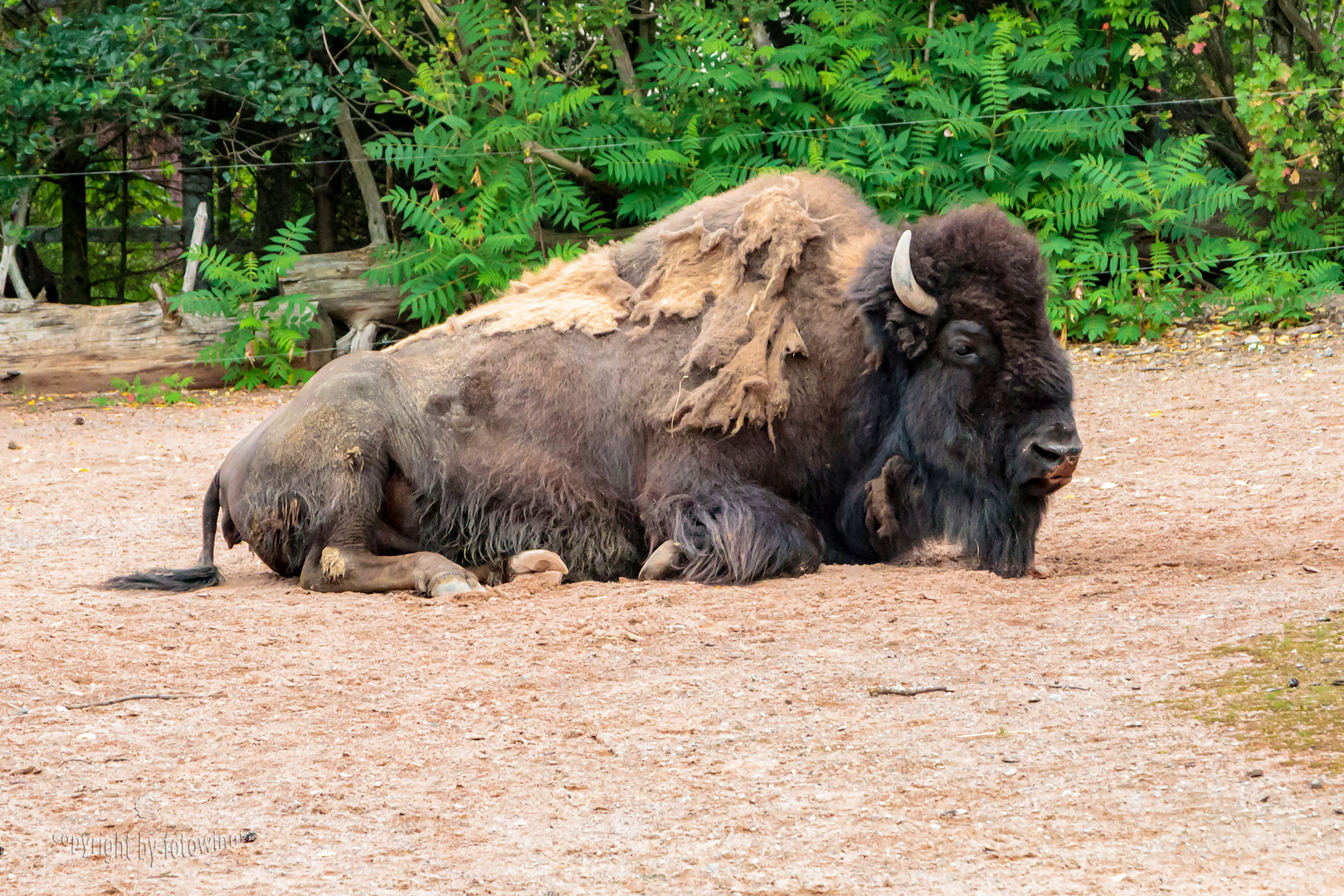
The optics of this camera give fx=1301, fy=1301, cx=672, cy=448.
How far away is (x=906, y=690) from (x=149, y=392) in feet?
28.9

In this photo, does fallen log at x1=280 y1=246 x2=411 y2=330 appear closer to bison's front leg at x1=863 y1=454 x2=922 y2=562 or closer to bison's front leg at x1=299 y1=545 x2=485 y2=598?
bison's front leg at x1=299 y1=545 x2=485 y2=598

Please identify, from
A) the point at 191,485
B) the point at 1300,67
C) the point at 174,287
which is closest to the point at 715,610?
the point at 191,485

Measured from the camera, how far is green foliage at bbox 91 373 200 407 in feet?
34.1

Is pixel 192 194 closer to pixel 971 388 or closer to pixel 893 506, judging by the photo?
pixel 893 506

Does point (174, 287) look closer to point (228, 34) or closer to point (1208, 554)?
point (228, 34)

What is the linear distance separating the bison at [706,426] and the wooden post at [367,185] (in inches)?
262

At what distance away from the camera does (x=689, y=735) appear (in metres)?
2.90

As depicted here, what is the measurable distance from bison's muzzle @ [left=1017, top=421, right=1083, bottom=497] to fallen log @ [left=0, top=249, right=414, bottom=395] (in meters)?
7.50

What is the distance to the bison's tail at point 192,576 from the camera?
193 inches

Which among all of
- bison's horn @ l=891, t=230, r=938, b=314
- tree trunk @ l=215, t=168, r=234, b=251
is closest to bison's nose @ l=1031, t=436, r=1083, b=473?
Result: bison's horn @ l=891, t=230, r=938, b=314

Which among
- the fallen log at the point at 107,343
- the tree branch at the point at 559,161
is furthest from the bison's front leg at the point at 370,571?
the fallen log at the point at 107,343

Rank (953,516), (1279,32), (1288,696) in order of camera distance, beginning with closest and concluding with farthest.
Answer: (1288,696) < (953,516) < (1279,32)

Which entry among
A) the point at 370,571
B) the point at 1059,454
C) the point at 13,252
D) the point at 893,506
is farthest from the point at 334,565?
the point at 13,252

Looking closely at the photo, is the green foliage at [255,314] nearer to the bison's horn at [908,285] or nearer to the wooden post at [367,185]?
the wooden post at [367,185]
